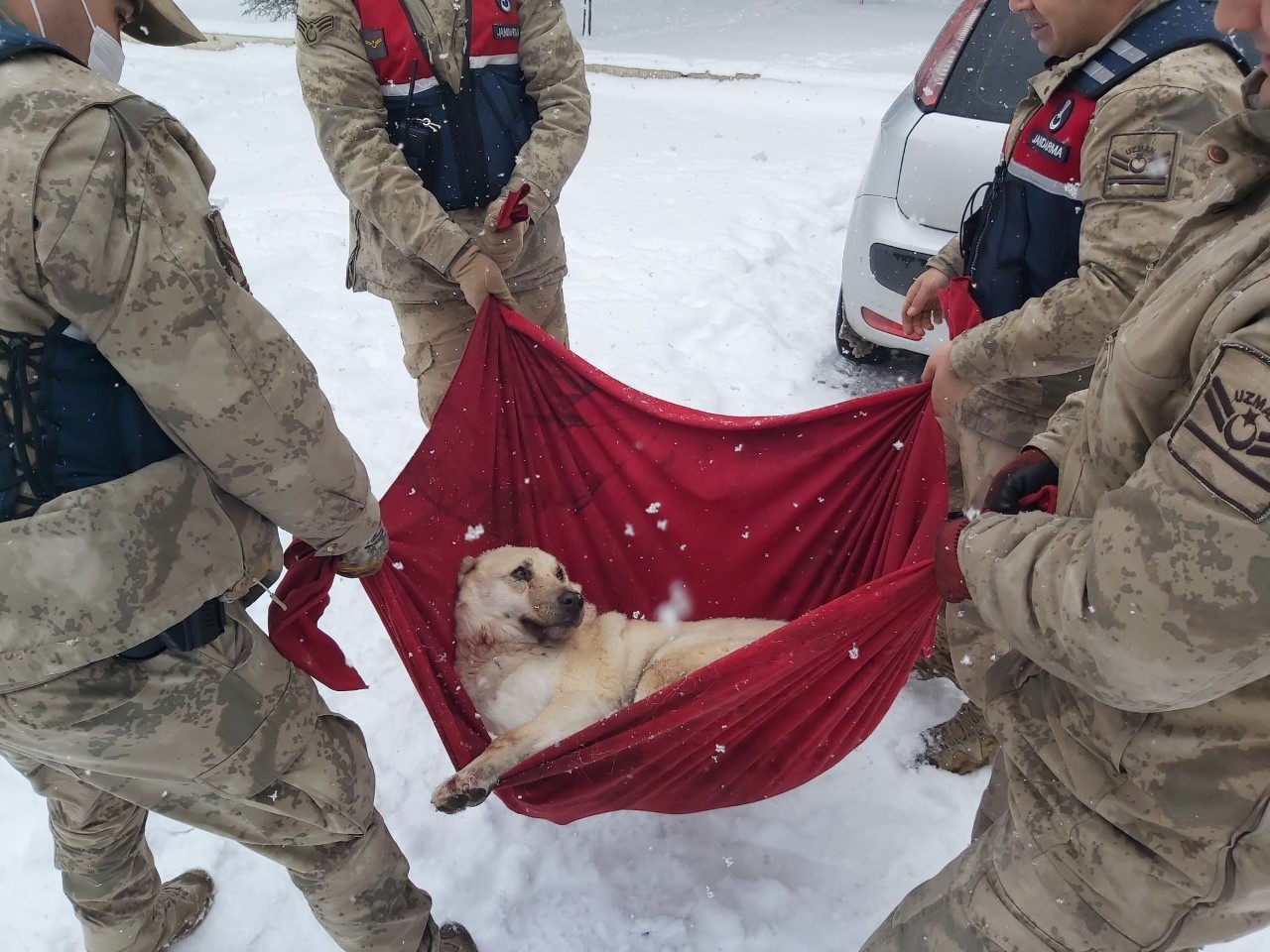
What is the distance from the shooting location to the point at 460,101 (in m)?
2.71

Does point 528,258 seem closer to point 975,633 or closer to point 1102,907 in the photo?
point 975,633

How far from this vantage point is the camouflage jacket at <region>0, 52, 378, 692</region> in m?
1.18

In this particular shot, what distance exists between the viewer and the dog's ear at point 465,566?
2.71 meters

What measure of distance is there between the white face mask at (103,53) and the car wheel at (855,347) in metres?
3.78

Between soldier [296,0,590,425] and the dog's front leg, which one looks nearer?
the dog's front leg

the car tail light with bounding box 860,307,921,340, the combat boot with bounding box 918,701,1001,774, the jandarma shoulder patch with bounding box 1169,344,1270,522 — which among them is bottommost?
the combat boot with bounding box 918,701,1001,774

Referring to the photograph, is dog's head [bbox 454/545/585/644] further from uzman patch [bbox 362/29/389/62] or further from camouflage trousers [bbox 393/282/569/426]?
uzman patch [bbox 362/29/389/62]

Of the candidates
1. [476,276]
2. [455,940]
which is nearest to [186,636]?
[455,940]

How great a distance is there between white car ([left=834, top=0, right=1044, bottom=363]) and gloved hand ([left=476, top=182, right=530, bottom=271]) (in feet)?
6.36

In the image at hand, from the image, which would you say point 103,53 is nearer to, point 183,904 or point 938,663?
point 183,904

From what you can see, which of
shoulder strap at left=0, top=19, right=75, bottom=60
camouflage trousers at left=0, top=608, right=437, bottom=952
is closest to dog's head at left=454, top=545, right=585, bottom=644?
camouflage trousers at left=0, top=608, right=437, bottom=952

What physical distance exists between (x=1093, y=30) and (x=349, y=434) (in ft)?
11.6

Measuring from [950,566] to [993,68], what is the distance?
321 centimetres

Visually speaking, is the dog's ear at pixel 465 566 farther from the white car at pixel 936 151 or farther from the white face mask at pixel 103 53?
the white car at pixel 936 151
